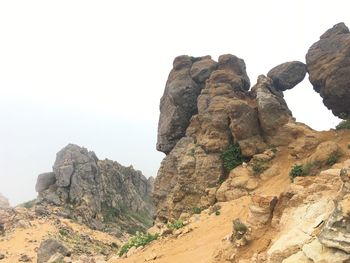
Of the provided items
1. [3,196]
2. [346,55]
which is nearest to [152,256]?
[346,55]

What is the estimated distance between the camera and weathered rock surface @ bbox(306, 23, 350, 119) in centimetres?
2256

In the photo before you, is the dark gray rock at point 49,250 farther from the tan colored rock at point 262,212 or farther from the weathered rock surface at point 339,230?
the weathered rock surface at point 339,230

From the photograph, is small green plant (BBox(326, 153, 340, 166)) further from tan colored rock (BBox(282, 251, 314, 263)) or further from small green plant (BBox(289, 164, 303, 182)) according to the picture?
tan colored rock (BBox(282, 251, 314, 263))

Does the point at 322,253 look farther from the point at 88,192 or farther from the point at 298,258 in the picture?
the point at 88,192

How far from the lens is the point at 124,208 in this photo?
1645 inches

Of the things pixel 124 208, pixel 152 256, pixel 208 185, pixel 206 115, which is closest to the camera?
pixel 152 256

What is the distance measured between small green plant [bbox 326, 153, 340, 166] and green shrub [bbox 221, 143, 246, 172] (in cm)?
512

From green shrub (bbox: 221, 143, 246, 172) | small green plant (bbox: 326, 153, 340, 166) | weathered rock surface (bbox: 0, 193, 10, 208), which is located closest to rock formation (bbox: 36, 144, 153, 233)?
weathered rock surface (bbox: 0, 193, 10, 208)

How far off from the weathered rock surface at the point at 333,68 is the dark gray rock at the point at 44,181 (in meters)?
24.6

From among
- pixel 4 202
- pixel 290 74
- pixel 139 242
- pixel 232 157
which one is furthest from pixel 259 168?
pixel 4 202

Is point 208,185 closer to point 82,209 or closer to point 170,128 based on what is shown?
point 170,128

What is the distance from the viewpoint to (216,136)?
23109mm

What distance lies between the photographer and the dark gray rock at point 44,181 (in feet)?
123

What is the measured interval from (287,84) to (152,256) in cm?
1537
